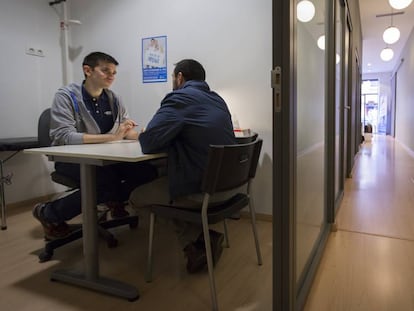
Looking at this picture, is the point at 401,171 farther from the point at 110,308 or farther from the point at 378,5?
the point at 110,308

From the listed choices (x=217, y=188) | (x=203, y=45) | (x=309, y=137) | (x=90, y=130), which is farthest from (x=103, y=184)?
(x=203, y=45)

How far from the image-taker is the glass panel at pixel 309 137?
157 centimetres

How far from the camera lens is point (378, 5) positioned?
6328 millimetres

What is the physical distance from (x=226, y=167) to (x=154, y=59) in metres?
2.06

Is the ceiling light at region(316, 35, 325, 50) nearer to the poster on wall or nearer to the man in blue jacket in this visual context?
the man in blue jacket

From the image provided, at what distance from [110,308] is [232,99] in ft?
6.37

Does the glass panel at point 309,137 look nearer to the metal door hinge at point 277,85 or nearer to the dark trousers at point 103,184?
the metal door hinge at point 277,85

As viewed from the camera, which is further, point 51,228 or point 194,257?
point 51,228

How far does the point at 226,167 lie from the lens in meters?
1.62

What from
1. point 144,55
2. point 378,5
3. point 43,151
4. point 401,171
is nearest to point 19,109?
point 144,55

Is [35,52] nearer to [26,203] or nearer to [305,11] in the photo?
[26,203]

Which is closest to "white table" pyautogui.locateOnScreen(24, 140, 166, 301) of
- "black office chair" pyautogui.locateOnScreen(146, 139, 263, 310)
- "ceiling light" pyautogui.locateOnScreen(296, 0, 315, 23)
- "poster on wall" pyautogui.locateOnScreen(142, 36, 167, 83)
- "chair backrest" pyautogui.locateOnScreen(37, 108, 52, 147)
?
"black office chair" pyautogui.locateOnScreen(146, 139, 263, 310)

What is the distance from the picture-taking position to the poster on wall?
129 inches

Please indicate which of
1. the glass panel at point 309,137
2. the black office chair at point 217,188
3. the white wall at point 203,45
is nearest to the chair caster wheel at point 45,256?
the black office chair at point 217,188
